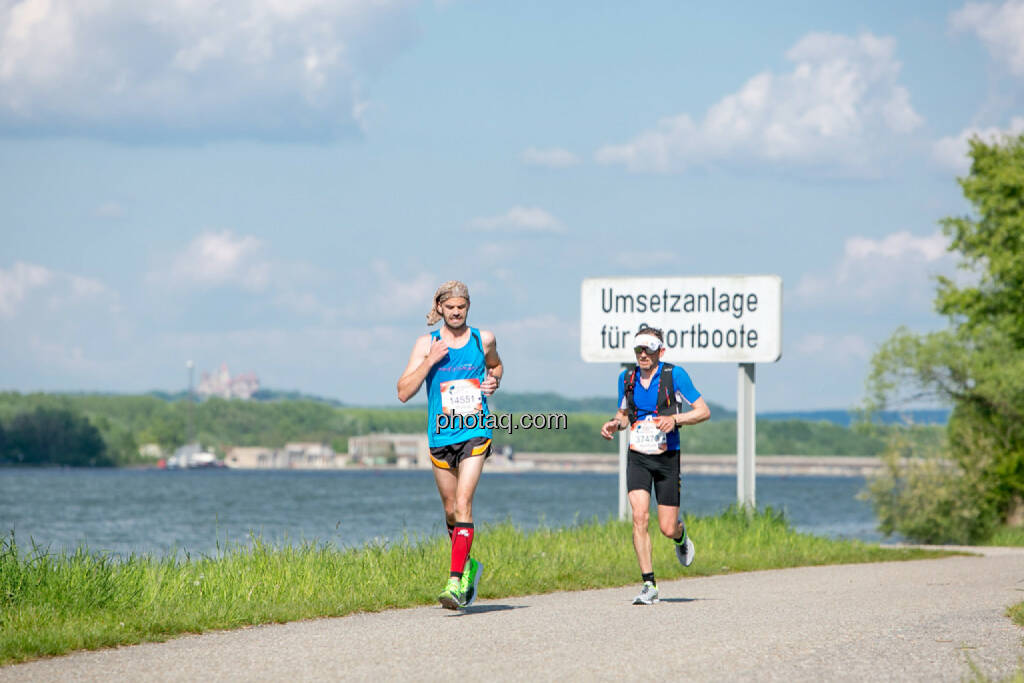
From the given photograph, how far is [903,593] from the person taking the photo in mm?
11547

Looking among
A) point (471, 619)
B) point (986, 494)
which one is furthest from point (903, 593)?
point (986, 494)

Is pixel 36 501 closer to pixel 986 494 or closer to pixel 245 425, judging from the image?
pixel 986 494

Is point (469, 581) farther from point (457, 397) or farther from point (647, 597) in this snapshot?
point (647, 597)

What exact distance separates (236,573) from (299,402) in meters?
189

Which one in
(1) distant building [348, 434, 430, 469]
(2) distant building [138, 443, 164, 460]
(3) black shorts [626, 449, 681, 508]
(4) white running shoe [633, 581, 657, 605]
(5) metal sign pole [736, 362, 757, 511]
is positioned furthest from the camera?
(2) distant building [138, 443, 164, 460]

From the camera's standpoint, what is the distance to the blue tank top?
9.43 m

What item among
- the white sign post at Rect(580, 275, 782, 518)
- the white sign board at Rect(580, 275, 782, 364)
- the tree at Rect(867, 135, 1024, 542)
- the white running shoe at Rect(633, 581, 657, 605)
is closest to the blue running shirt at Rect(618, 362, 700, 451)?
the white running shoe at Rect(633, 581, 657, 605)

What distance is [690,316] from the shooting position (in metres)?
20.1

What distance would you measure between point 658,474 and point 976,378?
118ft

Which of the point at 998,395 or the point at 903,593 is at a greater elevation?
the point at 998,395

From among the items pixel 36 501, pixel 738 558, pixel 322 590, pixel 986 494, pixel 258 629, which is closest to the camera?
pixel 258 629

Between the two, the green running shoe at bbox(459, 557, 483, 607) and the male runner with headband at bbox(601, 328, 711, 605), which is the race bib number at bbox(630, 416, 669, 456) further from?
the green running shoe at bbox(459, 557, 483, 607)

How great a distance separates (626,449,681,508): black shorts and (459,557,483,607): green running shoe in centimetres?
162

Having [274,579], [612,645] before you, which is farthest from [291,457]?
[612,645]
